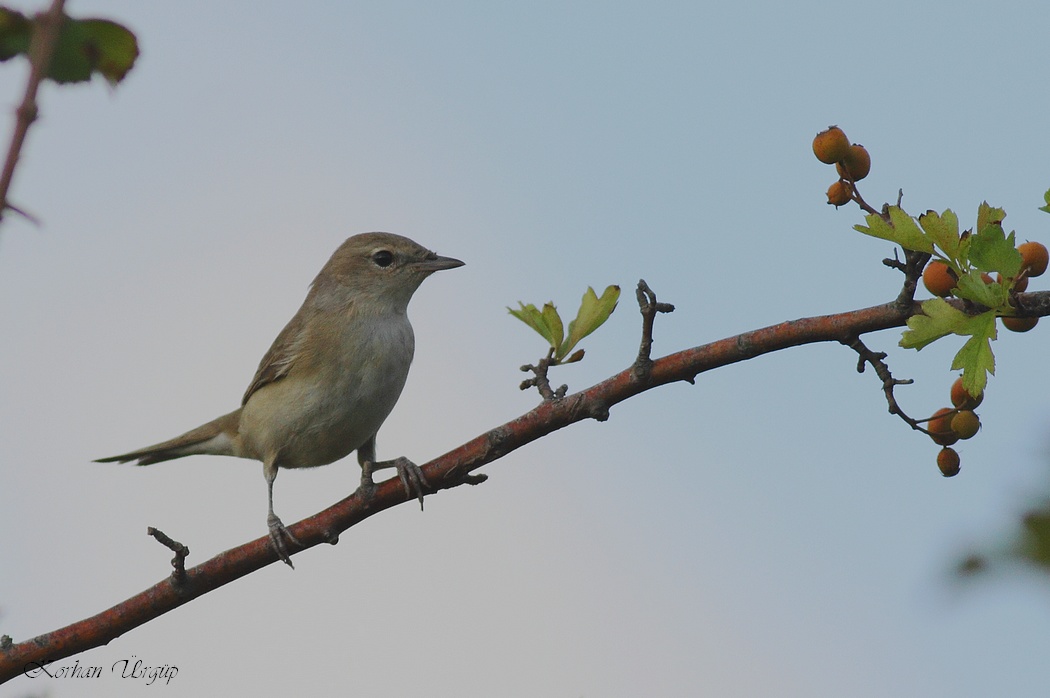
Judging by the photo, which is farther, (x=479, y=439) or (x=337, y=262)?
(x=337, y=262)

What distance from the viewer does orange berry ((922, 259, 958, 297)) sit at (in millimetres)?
3520

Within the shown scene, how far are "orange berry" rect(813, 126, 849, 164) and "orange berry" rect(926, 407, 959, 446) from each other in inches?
37.0

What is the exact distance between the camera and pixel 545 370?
423 centimetres

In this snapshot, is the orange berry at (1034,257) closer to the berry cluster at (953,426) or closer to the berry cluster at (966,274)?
the berry cluster at (966,274)

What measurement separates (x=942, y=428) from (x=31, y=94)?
3.34 metres

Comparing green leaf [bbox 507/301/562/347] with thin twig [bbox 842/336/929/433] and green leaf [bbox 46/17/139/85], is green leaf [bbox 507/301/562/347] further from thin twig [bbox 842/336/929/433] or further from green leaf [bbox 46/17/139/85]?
green leaf [bbox 46/17/139/85]

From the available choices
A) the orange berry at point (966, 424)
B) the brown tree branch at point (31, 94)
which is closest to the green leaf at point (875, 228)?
the orange berry at point (966, 424)

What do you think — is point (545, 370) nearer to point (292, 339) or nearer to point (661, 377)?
point (661, 377)

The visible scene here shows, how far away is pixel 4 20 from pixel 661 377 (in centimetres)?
261

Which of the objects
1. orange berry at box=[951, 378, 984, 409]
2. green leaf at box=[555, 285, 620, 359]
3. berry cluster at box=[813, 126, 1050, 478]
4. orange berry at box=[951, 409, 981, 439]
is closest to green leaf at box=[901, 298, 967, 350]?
berry cluster at box=[813, 126, 1050, 478]

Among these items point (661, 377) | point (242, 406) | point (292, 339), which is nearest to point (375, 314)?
point (292, 339)

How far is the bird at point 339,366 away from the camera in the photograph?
704 centimetres

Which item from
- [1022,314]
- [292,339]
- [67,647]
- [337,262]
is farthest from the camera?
[337,262]

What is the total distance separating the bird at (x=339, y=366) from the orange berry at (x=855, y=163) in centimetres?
380
